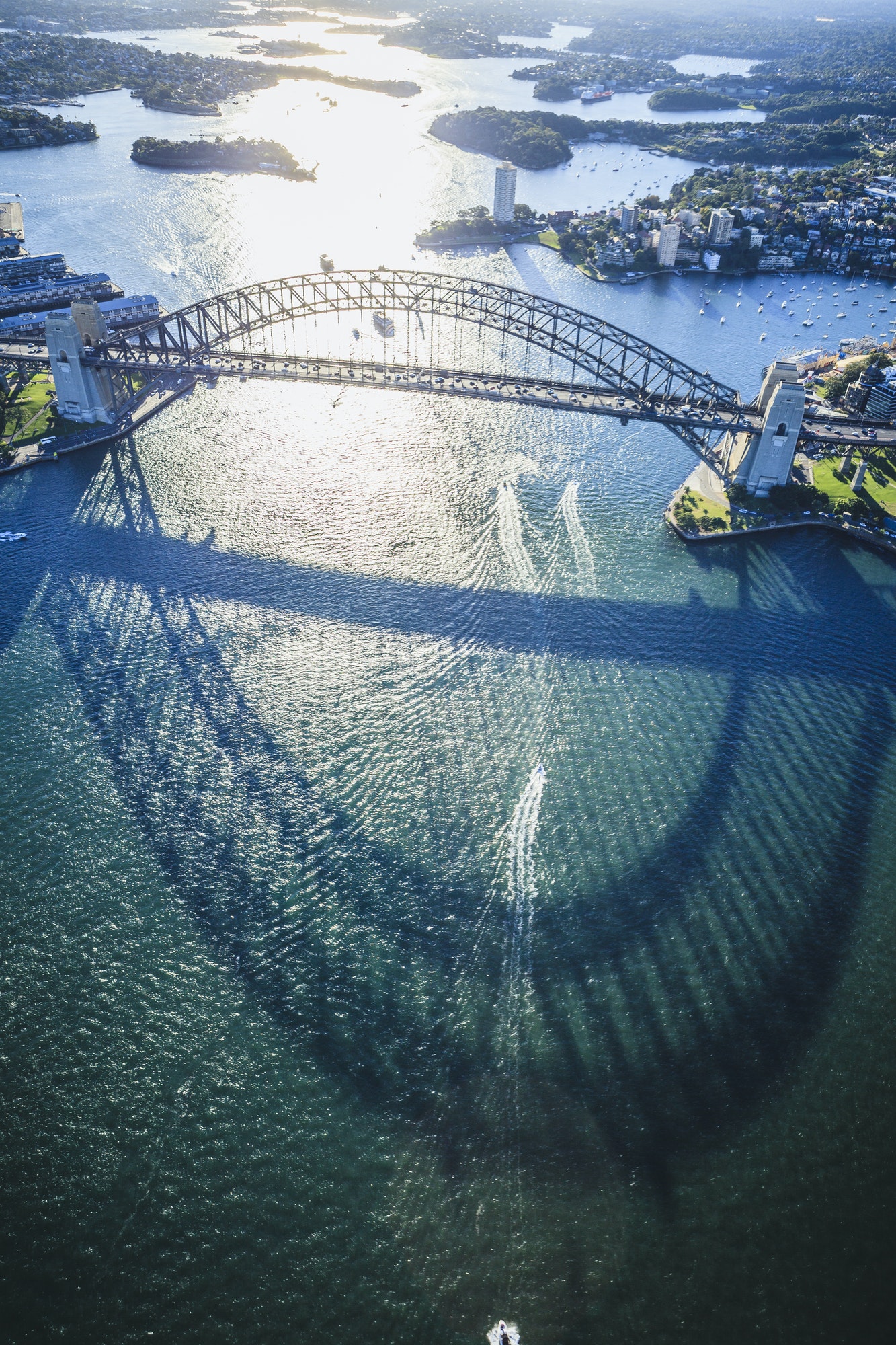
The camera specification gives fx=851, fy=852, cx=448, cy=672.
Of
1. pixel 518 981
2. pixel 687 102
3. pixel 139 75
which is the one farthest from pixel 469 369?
pixel 687 102

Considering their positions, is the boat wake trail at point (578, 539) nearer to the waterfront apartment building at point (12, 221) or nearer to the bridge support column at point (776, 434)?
the bridge support column at point (776, 434)

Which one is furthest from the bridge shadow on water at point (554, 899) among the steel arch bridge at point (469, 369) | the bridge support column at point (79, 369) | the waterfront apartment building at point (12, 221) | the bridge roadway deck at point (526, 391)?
the waterfront apartment building at point (12, 221)

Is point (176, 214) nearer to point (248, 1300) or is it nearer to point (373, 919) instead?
point (373, 919)

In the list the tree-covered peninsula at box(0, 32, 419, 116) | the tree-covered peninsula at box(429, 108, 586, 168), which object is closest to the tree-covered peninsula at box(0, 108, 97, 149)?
the tree-covered peninsula at box(0, 32, 419, 116)

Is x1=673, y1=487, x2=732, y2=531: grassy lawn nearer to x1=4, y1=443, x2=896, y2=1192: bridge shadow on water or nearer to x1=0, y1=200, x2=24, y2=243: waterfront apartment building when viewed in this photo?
x1=4, y1=443, x2=896, y2=1192: bridge shadow on water

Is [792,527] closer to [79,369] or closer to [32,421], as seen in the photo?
[79,369]
